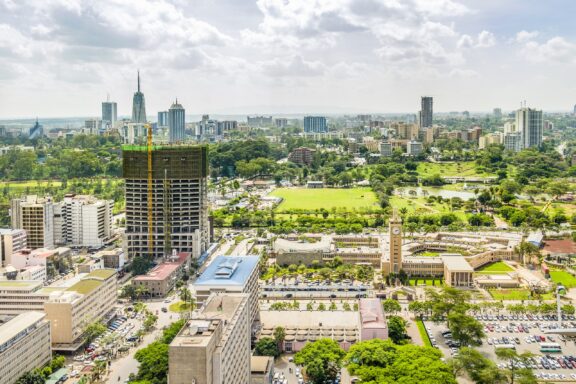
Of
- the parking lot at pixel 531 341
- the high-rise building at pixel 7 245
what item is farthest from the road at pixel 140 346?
the parking lot at pixel 531 341

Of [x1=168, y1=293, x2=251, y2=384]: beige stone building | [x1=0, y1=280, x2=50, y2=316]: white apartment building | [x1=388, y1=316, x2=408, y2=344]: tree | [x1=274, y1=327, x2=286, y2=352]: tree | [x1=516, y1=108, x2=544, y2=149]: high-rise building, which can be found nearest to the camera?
[x1=168, y1=293, x2=251, y2=384]: beige stone building

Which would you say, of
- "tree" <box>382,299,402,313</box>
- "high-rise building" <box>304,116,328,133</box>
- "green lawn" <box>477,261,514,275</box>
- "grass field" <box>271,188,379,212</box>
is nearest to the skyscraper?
"high-rise building" <box>304,116,328,133</box>

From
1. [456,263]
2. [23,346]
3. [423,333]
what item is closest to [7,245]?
[23,346]

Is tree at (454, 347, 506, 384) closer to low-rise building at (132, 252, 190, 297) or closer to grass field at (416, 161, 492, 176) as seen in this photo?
low-rise building at (132, 252, 190, 297)

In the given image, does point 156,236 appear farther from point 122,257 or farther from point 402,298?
point 402,298

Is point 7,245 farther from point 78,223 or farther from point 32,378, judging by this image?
point 32,378

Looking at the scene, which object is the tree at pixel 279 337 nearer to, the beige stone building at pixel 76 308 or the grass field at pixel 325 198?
the beige stone building at pixel 76 308

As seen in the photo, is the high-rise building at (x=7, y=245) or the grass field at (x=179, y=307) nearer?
the grass field at (x=179, y=307)
